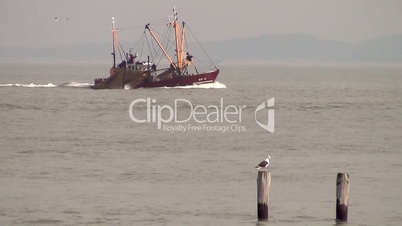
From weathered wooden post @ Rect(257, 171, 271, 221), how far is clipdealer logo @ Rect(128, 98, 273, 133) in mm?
35557

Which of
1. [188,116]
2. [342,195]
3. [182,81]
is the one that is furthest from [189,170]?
[182,81]

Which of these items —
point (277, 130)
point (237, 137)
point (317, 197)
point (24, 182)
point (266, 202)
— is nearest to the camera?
point (266, 202)

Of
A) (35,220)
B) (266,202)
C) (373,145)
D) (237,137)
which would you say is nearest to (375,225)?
(266,202)

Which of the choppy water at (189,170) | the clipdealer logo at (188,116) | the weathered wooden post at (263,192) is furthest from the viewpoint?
the clipdealer logo at (188,116)

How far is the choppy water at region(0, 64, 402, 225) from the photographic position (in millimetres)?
36156

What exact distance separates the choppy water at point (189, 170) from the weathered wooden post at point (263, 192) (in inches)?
22.9

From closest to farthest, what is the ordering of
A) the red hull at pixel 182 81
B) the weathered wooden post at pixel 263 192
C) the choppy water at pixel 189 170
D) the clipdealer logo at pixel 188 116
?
the weathered wooden post at pixel 263 192, the choppy water at pixel 189 170, the clipdealer logo at pixel 188 116, the red hull at pixel 182 81

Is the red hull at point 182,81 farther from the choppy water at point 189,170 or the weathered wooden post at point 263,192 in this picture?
the weathered wooden post at point 263,192

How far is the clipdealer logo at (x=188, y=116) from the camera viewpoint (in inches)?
2896

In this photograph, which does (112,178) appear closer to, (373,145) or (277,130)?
(373,145)

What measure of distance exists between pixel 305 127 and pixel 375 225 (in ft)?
129

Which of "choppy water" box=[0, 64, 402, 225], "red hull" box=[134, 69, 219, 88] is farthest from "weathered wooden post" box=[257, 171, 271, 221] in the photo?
"red hull" box=[134, 69, 219, 88]

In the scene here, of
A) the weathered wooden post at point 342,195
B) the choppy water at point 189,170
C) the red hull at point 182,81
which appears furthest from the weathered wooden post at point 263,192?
the red hull at point 182,81

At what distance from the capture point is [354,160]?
2008 inches
